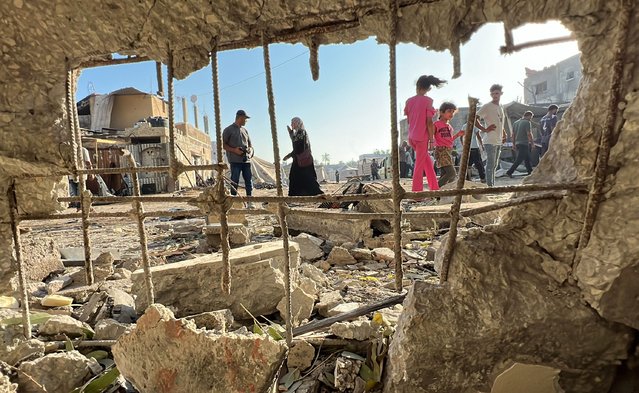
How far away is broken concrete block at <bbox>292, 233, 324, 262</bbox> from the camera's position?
3954mm

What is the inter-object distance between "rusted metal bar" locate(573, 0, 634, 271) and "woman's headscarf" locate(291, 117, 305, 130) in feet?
14.2

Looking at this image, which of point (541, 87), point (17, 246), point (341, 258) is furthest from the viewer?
point (541, 87)

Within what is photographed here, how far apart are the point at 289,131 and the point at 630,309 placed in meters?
4.68

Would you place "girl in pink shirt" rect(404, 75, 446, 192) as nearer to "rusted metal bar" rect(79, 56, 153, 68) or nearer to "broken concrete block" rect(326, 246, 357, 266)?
"broken concrete block" rect(326, 246, 357, 266)

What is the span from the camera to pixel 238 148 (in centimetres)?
553

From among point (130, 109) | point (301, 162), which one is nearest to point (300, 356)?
point (301, 162)

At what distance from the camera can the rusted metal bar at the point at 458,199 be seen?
1.33 m

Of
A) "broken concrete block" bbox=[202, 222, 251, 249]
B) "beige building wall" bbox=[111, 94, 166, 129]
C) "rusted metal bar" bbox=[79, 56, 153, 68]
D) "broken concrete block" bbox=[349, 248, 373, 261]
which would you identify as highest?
"beige building wall" bbox=[111, 94, 166, 129]

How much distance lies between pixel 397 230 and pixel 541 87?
33.4 meters

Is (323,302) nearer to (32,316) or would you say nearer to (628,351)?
(628,351)

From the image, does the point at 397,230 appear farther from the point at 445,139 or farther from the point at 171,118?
the point at 445,139

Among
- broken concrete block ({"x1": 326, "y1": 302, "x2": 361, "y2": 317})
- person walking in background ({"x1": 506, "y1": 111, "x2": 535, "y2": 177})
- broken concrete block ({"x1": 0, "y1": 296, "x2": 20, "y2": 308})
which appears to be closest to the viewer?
broken concrete block ({"x1": 0, "y1": 296, "x2": 20, "y2": 308})

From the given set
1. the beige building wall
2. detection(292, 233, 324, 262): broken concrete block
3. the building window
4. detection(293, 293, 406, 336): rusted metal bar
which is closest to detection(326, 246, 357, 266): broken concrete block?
detection(292, 233, 324, 262): broken concrete block

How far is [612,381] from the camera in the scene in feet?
4.76
